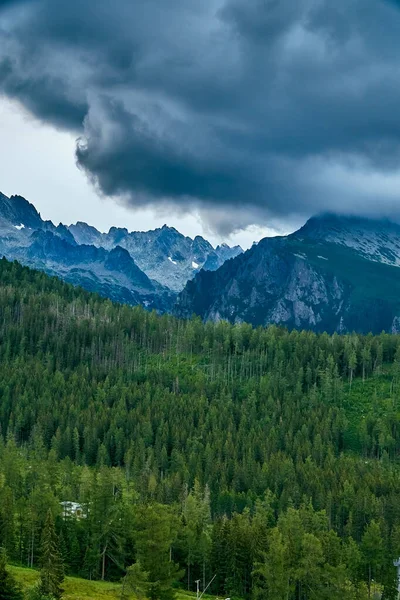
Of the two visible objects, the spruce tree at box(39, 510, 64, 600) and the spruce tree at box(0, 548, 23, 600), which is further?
the spruce tree at box(39, 510, 64, 600)

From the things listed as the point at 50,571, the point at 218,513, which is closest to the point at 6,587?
the point at 50,571

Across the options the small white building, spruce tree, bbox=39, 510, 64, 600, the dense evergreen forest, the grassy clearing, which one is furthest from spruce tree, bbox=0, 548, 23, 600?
the small white building

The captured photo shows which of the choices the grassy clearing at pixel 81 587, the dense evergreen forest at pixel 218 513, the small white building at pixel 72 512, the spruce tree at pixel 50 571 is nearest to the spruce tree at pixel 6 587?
the spruce tree at pixel 50 571

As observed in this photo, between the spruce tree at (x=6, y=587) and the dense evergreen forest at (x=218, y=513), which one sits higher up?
the spruce tree at (x=6, y=587)

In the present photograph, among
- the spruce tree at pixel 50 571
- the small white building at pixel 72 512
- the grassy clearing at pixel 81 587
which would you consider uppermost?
the spruce tree at pixel 50 571

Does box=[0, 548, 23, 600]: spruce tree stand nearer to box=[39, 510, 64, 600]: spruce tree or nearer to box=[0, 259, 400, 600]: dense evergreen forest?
box=[39, 510, 64, 600]: spruce tree

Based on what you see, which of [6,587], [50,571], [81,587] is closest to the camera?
[6,587]

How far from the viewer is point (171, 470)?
586 ft

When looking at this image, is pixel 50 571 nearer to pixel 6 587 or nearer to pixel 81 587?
pixel 6 587

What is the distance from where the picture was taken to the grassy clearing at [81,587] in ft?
275

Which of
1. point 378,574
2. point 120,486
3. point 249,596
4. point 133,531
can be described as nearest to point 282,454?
point 120,486

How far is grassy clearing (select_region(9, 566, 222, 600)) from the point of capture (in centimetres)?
8394

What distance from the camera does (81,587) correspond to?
3516 inches

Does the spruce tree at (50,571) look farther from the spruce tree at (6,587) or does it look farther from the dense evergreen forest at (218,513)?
the dense evergreen forest at (218,513)
